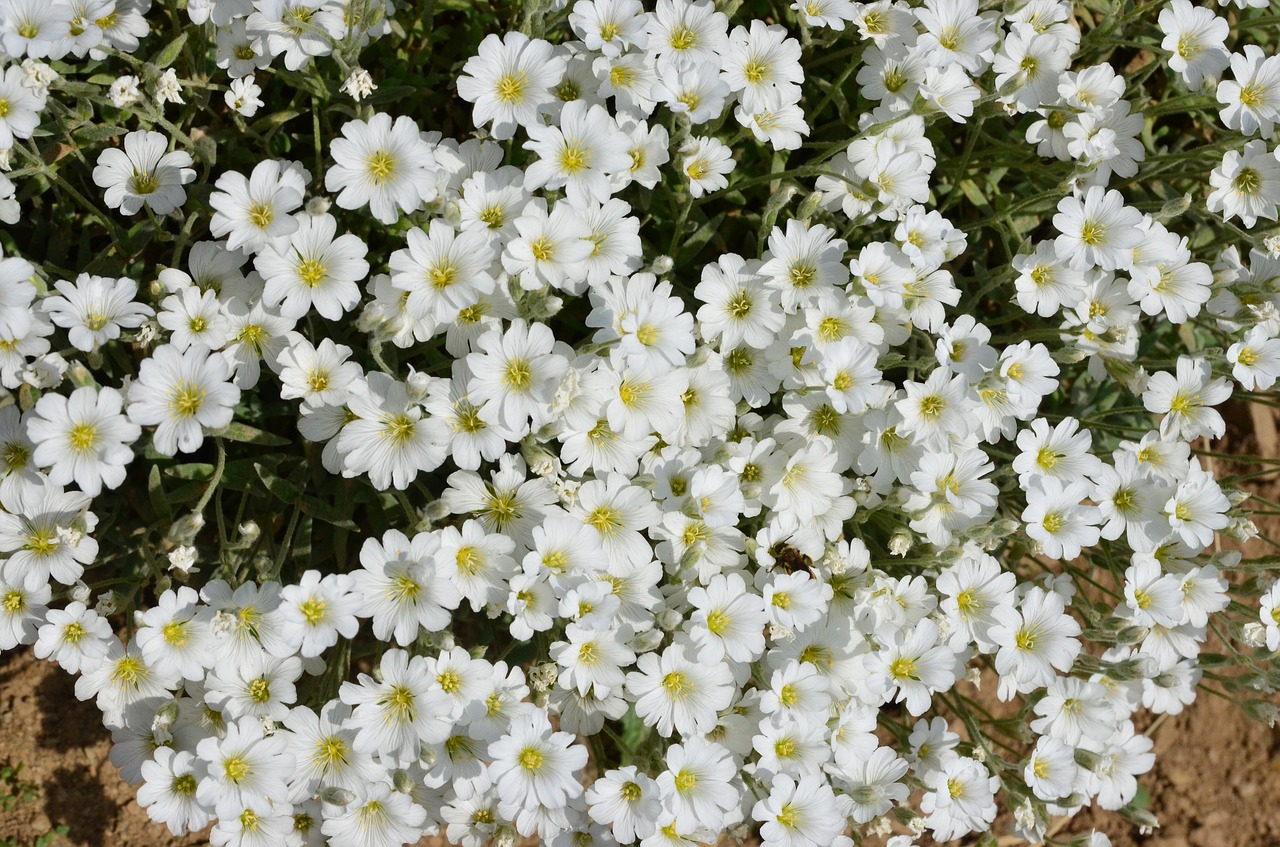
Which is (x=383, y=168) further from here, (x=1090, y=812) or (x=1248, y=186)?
(x=1090, y=812)

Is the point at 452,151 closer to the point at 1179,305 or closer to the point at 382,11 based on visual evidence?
the point at 382,11

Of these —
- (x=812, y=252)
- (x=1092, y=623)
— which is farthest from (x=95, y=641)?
(x=1092, y=623)

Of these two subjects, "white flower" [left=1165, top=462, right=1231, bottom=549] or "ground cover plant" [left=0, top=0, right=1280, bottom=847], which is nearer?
"ground cover plant" [left=0, top=0, right=1280, bottom=847]

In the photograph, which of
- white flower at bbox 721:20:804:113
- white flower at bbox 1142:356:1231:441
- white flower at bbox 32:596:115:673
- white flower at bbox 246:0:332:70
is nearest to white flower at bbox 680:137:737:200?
white flower at bbox 721:20:804:113

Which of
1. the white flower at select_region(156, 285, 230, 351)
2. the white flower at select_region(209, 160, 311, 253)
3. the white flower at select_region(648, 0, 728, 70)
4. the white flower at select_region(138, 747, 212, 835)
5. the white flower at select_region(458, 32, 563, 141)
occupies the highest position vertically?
the white flower at select_region(648, 0, 728, 70)

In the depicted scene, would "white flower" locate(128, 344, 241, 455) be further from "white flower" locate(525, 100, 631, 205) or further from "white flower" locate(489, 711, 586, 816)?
"white flower" locate(489, 711, 586, 816)

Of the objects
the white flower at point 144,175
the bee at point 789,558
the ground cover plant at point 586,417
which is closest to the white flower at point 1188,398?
the ground cover plant at point 586,417

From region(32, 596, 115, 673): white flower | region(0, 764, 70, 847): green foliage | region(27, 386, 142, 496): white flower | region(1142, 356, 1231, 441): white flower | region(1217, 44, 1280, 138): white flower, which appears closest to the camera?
region(27, 386, 142, 496): white flower
